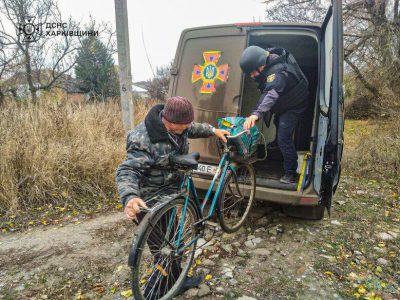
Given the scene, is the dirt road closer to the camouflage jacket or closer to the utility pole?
the camouflage jacket

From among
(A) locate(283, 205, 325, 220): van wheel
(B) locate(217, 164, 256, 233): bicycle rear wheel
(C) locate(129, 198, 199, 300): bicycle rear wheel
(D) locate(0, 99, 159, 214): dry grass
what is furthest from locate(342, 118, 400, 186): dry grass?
(D) locate(0, 99, 159, 214): dry grass

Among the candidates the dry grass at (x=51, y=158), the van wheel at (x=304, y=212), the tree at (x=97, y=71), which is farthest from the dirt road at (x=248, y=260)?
the tree at (x=97, y=71)

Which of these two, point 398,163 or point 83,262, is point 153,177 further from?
point 398,163

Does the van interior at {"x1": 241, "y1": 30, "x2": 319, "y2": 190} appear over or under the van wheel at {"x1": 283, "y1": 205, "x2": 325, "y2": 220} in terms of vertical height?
over

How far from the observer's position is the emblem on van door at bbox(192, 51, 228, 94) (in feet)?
12.5

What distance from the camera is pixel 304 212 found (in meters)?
3.78

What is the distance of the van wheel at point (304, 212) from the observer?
147 inches

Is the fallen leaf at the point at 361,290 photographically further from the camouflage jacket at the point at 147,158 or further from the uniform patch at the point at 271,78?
the uniform patch at the point at 271,78

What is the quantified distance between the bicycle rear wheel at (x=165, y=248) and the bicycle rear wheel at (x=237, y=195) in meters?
0.83

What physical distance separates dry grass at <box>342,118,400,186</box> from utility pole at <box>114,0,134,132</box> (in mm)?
4603

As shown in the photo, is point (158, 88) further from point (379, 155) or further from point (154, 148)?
point (154, 148)

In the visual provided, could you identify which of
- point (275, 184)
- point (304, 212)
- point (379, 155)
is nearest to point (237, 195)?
point (275, 184)

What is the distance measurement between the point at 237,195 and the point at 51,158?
2884mm

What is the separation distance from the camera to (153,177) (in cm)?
231
